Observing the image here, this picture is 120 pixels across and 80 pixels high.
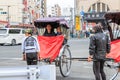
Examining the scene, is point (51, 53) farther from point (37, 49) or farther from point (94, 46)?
point (94, 46)

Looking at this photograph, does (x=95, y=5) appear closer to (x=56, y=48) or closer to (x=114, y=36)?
(x=114, y=36)

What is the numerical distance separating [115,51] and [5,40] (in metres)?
32.6

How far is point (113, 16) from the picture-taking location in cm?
1552

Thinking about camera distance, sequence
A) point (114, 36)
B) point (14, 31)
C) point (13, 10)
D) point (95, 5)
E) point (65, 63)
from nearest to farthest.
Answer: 1. point (65, 63)
2. point (114, 36)
3. point (14, 31)
4. point (13, 10)
5. point (95, 5)

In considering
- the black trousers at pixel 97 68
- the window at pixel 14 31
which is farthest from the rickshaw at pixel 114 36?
the window at pixel 14 31

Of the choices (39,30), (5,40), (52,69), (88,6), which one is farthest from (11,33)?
(88,6)

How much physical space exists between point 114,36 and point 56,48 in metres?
3.46

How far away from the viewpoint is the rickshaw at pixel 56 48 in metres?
13.2

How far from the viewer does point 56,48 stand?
13555 mm

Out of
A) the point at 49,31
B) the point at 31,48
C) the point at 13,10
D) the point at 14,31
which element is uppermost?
the point at 13,10

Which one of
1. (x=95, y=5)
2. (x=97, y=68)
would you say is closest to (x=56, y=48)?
(x=97, y=68)

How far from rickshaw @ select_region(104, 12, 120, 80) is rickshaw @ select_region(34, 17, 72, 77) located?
1620 mm

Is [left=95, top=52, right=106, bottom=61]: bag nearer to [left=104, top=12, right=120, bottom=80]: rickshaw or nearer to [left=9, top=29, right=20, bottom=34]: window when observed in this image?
[left=104, top=12, right=120, bottom=80]: rickshaw

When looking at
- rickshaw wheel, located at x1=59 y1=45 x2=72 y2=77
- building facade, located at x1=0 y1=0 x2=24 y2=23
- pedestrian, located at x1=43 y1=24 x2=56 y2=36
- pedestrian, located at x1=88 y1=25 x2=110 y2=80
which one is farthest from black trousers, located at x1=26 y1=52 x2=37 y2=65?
building facade, located at x1=0 y1=0 x2=24 y2=23
